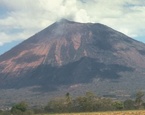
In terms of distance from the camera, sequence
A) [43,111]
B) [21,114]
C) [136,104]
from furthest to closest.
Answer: [136,104]
[43,111]
[21,114]

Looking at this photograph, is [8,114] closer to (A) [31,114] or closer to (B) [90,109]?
(A) [31,114]

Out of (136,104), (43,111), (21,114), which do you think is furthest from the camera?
(136,104)

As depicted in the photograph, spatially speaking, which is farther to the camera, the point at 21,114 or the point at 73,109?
the point at 73,109

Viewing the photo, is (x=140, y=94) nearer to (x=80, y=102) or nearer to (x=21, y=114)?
(x=80, y=102)

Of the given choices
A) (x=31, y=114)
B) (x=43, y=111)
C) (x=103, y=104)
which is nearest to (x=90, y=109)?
(x=103, y=104)

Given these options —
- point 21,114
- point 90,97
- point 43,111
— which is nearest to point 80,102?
point 90,97

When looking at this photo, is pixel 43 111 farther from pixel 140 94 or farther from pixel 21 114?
pixel 140 94

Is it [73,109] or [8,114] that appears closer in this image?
[8,114]
